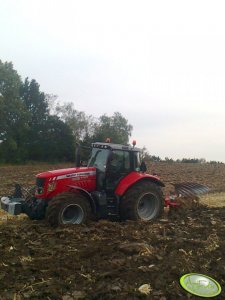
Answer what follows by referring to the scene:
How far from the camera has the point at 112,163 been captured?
35.0 feet

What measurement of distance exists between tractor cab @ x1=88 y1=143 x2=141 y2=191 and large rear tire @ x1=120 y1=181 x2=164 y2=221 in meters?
0.48

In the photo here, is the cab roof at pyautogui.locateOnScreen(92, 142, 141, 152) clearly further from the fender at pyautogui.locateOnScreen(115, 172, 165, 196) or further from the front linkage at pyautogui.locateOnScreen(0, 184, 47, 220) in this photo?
the front linkage at pyautogui.locateOnScreen(0, 184, 47, 220)

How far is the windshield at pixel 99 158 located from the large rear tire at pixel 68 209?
46.5 inches

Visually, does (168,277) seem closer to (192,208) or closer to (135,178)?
(135,178)

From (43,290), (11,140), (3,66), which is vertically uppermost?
(3,66)

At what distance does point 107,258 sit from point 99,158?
172 inches

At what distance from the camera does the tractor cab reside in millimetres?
10578

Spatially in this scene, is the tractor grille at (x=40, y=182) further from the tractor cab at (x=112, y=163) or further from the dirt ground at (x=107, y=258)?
the tractor cab at (x=112, y=163)

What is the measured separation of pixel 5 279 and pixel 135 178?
549 cm

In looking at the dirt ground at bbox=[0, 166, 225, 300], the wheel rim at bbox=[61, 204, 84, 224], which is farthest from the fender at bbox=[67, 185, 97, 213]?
the dirt ground at bbox=[0, 166, 225, 300]

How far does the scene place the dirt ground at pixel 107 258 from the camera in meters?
5.46

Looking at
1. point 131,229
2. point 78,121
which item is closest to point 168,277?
point 131,229

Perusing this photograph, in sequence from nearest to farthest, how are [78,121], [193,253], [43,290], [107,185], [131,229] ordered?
[43,290], [193,253], [131,229], [107,185], [78,121]

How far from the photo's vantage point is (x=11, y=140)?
1560 inches
